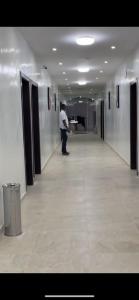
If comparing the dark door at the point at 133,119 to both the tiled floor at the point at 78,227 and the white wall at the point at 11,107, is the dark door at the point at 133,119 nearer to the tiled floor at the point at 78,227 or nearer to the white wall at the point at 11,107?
the tiled floor at the point at 78,227

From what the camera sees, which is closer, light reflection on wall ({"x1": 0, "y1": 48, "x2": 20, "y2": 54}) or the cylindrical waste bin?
the cylindrical waste bin

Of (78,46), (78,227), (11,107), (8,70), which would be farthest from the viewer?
(78,46)

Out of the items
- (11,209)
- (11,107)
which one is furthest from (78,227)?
(11,107)

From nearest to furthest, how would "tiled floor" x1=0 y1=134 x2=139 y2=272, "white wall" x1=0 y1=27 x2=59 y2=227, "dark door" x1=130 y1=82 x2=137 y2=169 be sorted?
"tiled floor" x1=0 y1=134 x2=139 y2=272, "white wall" x1=0 y1=27 x2=59 y2=227, "dark door" x1=130 y1=82 x2=137 y2=169

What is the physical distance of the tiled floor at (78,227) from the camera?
3508 millimetres

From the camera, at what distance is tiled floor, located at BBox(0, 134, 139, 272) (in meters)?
3.51

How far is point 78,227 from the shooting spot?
181 inches

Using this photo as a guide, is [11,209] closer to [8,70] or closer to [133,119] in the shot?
[8,70]

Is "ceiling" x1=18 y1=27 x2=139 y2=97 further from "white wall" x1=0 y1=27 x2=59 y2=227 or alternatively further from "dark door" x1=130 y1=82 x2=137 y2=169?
"dark door" x1=130 y1=82 x2=137 y2=169

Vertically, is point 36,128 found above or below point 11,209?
above

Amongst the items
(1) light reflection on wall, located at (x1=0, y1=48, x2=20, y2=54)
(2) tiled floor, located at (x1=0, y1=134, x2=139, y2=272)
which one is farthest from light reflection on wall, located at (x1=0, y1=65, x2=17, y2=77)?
(2) tiled floor, located at (x1=0, y1=134, x2=139, y2=272)

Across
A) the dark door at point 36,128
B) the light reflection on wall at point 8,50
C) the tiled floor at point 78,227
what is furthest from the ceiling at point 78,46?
the tiled floor at point 78,227
